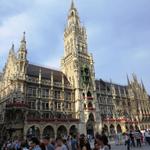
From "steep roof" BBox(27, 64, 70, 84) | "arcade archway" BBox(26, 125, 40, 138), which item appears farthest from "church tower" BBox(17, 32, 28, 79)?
"arcade archway" BBox(26, 125, 40, 138)

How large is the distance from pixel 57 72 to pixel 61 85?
7.90m

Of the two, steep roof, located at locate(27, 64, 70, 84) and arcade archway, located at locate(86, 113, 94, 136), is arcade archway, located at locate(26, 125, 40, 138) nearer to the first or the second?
steep roof, located at locate(27, 64, 70, 84)

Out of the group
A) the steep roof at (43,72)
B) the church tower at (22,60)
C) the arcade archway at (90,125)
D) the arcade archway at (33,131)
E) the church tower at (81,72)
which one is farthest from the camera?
the church tower at (81,72)

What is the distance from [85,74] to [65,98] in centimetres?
986

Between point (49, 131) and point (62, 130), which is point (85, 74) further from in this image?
point (49, 131)

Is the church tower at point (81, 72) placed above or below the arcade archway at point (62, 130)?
above

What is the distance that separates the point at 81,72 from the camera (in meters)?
55.8

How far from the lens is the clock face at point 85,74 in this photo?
54.5 metres

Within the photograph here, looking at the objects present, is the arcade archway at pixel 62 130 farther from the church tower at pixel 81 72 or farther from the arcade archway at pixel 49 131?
the church tower at pixel 81 72

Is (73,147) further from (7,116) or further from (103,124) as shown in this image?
(103,124)

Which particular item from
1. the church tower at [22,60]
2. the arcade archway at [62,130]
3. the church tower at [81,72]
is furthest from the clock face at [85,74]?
the church tower at [22,60]

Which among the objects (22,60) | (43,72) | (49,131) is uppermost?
(22,60)

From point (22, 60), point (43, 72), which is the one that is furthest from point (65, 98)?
point (22, 60)

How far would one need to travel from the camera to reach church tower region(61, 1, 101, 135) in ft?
164
